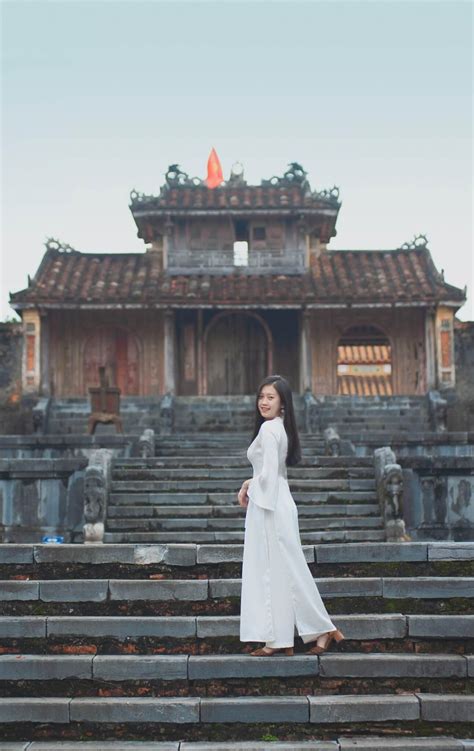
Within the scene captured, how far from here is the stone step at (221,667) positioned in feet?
16.7

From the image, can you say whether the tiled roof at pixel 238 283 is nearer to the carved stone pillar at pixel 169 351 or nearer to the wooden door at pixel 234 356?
the carved stone pillar at pixel 169 351

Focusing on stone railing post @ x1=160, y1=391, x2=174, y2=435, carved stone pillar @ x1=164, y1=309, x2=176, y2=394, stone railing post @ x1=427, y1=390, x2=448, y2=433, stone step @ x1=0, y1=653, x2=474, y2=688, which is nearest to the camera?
stone step @ x1=0, y1=653, x2=474, y2=688

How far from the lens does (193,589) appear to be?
5.73m

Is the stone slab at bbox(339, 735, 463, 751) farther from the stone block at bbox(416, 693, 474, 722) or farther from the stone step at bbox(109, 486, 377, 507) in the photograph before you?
the stone step at bbox(109, 486, 377, 507)

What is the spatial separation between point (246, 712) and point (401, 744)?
889 mm

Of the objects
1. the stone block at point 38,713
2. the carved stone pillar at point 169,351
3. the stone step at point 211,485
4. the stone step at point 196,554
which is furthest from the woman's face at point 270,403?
the carved stone pillar at point 169,351

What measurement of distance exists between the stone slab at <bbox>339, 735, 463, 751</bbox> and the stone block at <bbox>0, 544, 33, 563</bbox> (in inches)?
103

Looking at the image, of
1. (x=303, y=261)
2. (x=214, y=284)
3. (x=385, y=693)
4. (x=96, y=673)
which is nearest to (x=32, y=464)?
(x=96, y=673)

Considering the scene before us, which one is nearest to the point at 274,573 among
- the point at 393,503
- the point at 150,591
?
the point at 150,591

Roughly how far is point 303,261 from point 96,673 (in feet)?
60.9

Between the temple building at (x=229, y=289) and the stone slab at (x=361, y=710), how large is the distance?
16548 mm

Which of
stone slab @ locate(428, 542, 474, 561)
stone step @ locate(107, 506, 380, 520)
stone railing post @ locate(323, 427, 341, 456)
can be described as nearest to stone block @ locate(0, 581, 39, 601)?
stone slab @ locate(428, 542, 474, 561)

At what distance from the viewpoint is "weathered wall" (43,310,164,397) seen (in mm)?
22656

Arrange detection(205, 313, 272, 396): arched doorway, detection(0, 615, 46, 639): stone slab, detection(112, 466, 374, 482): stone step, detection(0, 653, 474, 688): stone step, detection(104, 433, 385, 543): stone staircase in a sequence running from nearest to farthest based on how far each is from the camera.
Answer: detection(0, 653, 474, 688): stone step, detection(0, 615, 46, 639): stone slab, detection(104, 433, 385, 543): stone staircase, detection(112, 466, 374, 482): stone step, detection(205, 313, 272, 396): arched doorway
